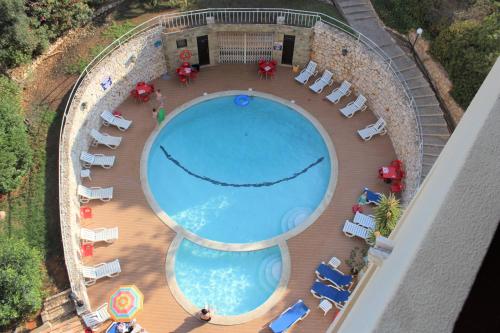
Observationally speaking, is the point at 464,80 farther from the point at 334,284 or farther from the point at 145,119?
the point at 145,119

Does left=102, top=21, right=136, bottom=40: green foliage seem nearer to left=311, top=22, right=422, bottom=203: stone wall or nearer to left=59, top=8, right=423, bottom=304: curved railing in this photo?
left=59, top=8, right=423, bottom=304: curved railing

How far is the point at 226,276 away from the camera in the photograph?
765 inches

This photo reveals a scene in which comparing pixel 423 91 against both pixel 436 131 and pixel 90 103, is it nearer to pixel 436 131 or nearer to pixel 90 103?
pixel 436 131

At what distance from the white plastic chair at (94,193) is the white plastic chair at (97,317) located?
17.0 feet

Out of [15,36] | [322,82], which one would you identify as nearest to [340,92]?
[322,82]

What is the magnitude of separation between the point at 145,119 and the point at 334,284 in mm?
13081

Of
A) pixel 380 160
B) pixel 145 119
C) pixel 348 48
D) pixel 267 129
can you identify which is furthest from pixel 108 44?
pixel 380 160

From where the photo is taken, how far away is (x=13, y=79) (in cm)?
2214

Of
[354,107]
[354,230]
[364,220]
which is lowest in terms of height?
[354,230]

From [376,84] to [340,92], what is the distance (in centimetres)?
213

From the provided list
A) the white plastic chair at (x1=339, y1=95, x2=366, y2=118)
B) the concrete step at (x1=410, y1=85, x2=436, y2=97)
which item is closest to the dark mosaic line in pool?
the white plastic chair at (x1=339, y1=95, x2=366, y2=118)

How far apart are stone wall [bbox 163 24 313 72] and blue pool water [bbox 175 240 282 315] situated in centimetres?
1111

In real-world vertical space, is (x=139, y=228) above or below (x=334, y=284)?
below

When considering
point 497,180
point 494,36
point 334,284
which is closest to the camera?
point 497,180
